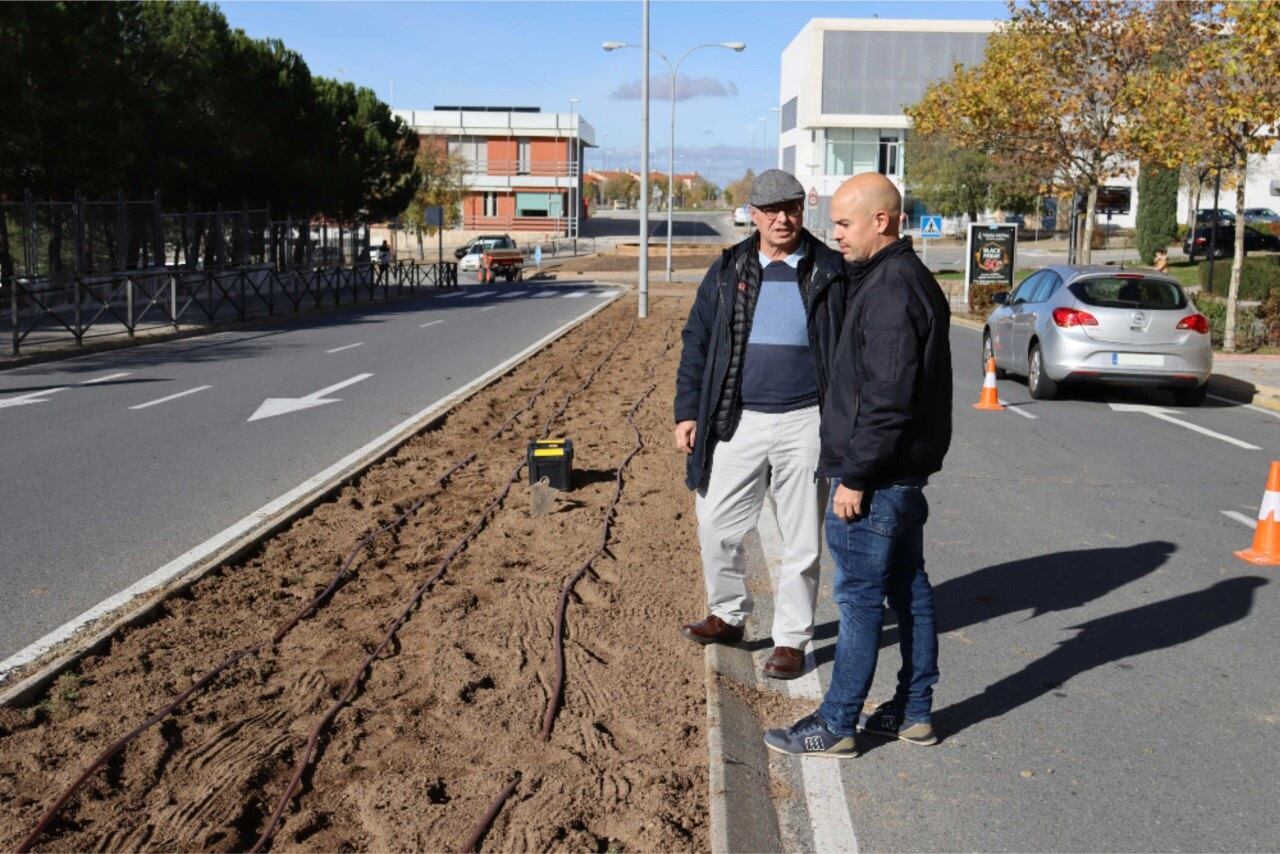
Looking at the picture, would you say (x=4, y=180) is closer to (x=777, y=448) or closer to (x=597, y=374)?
(x=597, y=374)

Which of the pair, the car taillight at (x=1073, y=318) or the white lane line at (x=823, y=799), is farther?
the car taillight at (x=1073, y=318)

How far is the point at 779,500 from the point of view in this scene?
5.60 metres

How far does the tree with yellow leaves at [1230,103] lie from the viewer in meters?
19.0

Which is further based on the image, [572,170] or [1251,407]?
[572,170]

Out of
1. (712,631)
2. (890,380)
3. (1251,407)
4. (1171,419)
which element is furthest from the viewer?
(1251,407)

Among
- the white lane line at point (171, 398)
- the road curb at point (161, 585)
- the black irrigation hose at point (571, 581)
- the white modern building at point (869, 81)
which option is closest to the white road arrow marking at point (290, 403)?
the white lane line at point (171, 398)

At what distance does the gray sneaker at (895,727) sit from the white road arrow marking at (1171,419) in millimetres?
9017

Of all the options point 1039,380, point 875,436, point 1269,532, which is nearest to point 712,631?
point 875,436

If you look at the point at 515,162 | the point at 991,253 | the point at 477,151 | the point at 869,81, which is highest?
the point at 869,81

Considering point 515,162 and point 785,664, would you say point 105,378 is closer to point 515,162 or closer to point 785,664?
point 785,664

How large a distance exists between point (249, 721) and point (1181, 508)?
702 cm

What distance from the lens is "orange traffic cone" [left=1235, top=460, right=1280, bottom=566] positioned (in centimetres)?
812

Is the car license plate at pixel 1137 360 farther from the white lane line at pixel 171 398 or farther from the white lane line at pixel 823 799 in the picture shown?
the white lane line at pixel 823 799

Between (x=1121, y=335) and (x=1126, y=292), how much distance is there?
69cm
